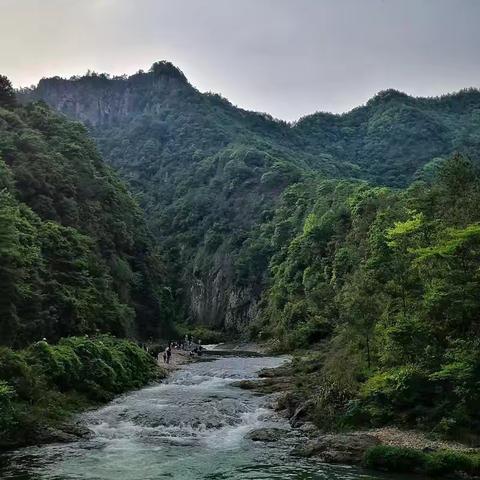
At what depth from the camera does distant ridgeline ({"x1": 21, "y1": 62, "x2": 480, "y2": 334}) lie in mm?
106750

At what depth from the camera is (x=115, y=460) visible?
2158cm

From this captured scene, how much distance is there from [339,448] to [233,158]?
116016 millimetres

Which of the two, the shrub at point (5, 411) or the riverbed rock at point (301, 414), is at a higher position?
the shrub at point (5, 411)

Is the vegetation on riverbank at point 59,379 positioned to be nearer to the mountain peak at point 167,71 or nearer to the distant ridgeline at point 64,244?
the distant ridgeline at point 64,244

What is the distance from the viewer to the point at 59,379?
31.7 metres

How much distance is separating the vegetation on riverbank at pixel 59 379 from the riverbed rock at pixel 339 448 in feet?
36.8

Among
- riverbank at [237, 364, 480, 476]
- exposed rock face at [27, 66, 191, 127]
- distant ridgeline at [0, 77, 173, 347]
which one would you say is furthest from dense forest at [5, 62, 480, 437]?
riverbank at [237, 364, 480, 476]

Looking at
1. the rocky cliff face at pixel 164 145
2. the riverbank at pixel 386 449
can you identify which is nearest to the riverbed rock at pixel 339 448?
the riverbank at pixel 386 449

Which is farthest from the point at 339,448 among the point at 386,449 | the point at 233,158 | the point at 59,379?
the point at 233,158

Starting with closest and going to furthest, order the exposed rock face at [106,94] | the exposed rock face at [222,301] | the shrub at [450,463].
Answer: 1. the shrub at [450,463]
2. the exposed rock face at [222,301]
3. the exposed rock face at [106,94]

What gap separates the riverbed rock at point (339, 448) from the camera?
21.3 meters

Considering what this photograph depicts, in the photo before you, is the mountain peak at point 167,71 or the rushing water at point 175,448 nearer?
the rushing water at point 175,448

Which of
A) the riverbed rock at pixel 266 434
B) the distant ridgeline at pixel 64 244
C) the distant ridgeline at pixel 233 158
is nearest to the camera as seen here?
the riverbed rock at pixel 266 434

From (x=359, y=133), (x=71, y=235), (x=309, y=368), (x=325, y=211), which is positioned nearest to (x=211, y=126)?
(x=359, y=133)
